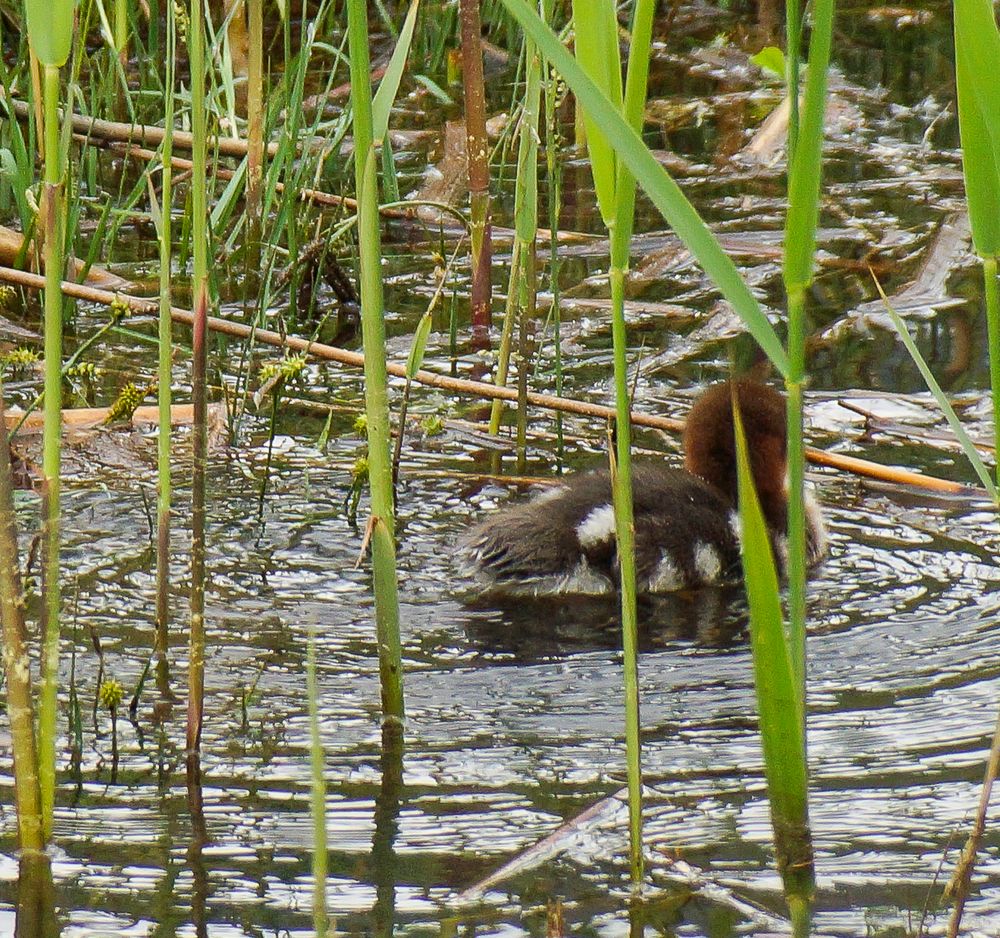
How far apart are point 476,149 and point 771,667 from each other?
2.50 meters

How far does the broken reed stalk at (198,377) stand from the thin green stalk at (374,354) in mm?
193

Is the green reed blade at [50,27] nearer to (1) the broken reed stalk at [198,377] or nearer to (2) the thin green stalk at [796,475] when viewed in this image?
(1) the broken reed stalk at [198,377]

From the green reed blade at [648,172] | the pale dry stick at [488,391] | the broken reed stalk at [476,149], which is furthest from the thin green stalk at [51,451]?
the broken reed stalk at [476,149]

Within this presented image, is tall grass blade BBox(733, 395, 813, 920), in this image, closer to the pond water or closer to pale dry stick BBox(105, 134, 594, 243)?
the pond water

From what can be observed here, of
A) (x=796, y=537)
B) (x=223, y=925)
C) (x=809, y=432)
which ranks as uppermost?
(x=796, y=537)

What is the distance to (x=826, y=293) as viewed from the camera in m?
4.68

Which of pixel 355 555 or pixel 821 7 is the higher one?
pixel 821 7

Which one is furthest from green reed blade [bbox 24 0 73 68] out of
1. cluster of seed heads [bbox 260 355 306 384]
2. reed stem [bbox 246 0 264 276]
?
reed stem [bbox 246 0 264 276]

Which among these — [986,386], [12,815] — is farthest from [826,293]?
[12,815]

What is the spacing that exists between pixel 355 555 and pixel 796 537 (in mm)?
1491

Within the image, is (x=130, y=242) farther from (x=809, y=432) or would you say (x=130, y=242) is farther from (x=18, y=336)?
(x=809, y=432)

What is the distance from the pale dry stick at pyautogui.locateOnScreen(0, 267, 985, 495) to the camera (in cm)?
342

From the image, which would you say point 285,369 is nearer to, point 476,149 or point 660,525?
point 660,525

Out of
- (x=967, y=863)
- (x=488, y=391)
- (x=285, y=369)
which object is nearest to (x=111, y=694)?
(x=285, y=369)
